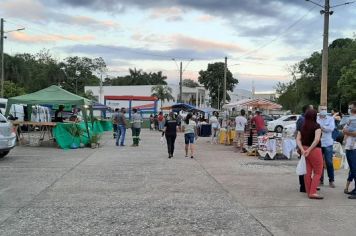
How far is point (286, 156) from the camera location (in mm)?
17047

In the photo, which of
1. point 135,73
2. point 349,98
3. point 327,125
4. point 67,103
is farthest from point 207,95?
point 327,125

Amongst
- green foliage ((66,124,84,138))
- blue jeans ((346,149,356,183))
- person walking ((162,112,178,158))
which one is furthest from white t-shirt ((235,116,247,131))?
blue jeans ((346,149,356,183))

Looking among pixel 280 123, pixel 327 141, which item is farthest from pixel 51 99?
pixel 280 123

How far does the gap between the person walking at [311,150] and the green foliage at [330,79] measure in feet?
133

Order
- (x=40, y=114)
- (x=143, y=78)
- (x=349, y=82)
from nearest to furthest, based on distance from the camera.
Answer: (x=40, y=114)
(x=349, y=82)
(x=143, y=78)

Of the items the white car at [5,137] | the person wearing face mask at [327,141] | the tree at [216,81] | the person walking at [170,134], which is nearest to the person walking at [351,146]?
the person wearing face mask at [327,141]

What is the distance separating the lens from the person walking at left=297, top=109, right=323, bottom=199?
30.7 ft

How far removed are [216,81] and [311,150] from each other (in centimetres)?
10209

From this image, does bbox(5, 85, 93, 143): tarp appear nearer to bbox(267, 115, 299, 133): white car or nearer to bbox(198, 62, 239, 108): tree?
bbox(267, 115, 299, 133): white car

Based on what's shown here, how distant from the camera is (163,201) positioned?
28.6ft

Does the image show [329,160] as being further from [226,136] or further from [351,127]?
[226,136]

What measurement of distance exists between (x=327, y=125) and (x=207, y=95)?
104 meters

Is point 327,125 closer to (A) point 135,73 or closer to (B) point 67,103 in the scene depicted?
(B) point 67,103

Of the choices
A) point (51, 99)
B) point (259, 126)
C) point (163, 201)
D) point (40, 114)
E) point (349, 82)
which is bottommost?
point (163, 201)
